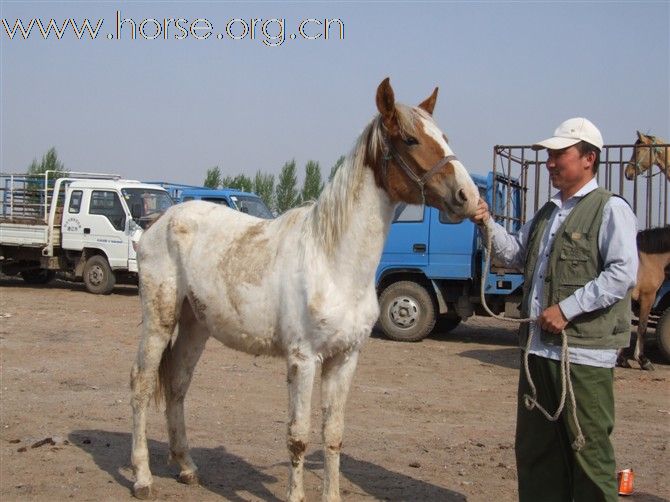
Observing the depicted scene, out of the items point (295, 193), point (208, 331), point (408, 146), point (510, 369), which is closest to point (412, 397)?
point (510, 369)

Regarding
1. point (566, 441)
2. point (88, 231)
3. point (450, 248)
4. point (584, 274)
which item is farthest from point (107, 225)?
point (584, 274)

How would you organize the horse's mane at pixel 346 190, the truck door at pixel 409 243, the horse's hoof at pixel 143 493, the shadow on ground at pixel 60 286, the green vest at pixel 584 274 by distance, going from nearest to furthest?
the green vest at pixel 584 274
the horse's mane at pixel 346 190
the horse's hoof at pixel 143 493
the truck door at pixel 409 243
the shadow on ground at pixel 60 286

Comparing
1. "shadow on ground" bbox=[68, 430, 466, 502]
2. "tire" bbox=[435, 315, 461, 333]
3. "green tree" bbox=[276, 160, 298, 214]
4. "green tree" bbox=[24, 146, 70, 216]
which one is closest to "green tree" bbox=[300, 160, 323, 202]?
"green tree" bbox=[276, 160, 298, 214]

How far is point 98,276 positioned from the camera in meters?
17.8

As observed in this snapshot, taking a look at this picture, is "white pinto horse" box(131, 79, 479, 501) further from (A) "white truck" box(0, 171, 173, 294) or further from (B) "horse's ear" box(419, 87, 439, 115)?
(A) "white truck" box(0, 171, 173, 294)

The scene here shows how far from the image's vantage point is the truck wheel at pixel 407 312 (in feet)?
40.1

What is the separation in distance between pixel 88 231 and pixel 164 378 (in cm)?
1334

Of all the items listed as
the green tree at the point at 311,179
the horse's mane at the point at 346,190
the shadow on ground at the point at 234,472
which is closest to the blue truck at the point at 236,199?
the shadow on ground at the point at 234,472

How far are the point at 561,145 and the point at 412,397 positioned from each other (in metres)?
5.02

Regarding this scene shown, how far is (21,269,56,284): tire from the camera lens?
20.2 metres

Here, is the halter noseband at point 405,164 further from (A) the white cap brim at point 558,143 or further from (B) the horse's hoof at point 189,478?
(B) the horse's hoof at point 189,478

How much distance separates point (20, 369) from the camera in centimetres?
880

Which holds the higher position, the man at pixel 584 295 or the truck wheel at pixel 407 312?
the man at pixel 584 295

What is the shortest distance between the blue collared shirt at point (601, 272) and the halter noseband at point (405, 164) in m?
0.55
